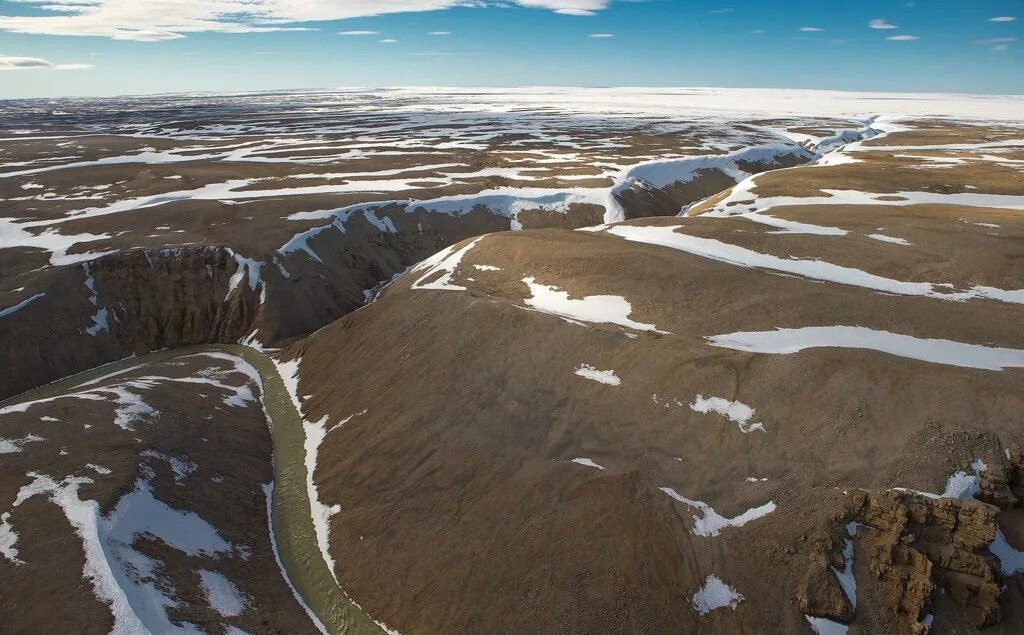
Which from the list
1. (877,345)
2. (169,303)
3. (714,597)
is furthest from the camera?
(169,303)

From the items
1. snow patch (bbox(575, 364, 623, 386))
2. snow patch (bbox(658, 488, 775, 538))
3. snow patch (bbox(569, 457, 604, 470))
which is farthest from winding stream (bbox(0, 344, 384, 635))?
snow patch (bbox(575, 364, 623, 386))

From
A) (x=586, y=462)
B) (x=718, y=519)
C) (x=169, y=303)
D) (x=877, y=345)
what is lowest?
(x=718, y=519)

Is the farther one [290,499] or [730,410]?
[290,499]

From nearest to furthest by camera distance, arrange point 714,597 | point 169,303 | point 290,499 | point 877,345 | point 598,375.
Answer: point 714,597
point 877,345
point 290,499
point 598,375
point 169,303

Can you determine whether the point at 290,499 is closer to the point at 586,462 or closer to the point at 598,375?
the point at 586,462

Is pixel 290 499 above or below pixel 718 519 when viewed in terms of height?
below

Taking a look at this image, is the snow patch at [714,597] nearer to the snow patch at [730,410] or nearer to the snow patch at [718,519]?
the snow patch at [718,519]

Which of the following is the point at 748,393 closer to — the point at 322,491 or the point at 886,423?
the point at 886,423

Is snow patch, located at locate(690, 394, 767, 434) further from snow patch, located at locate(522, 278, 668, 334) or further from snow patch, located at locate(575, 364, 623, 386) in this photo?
snow patch, located at locate(522, 278, 668, 334)

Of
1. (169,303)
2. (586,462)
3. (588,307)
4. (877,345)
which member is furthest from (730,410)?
(169,303)

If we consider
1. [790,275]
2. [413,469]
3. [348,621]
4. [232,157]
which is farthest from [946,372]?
[232,157]

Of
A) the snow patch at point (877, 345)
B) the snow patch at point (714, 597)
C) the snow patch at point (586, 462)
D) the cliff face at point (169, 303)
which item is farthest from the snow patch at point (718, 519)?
the cliff face at point (169, 303)
